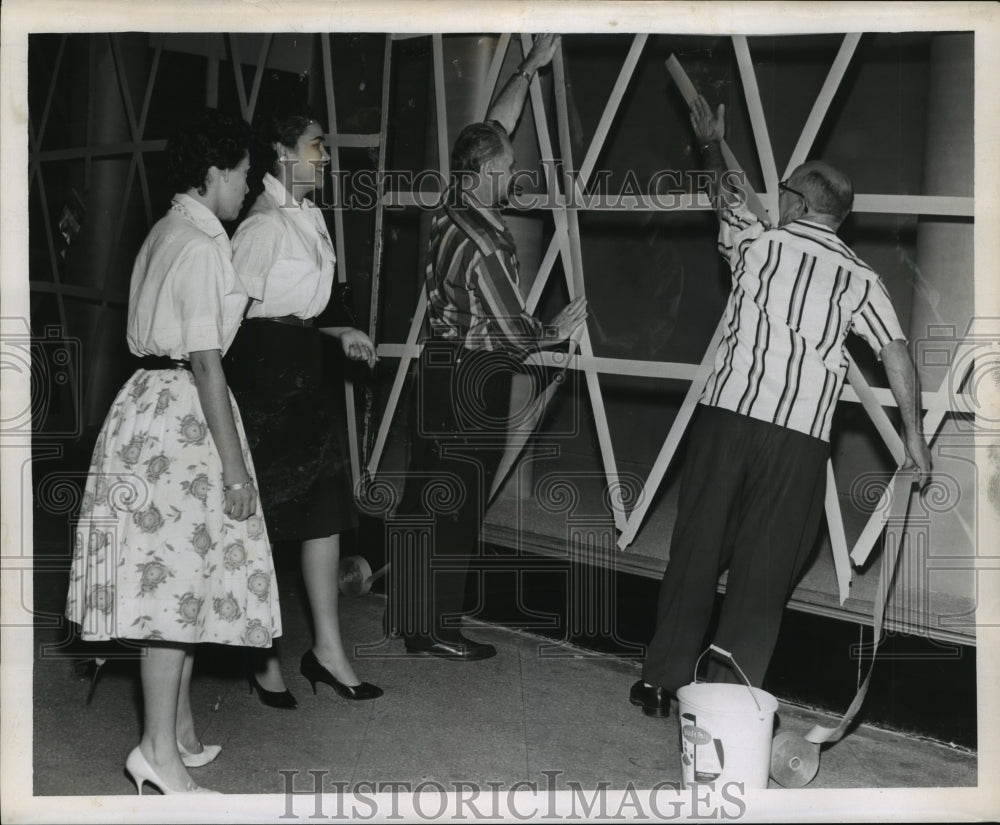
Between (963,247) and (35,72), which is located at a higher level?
(35,72)

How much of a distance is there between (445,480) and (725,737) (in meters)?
1.54

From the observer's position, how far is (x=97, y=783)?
3.07 metres

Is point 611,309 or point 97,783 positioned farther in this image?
point 611,309

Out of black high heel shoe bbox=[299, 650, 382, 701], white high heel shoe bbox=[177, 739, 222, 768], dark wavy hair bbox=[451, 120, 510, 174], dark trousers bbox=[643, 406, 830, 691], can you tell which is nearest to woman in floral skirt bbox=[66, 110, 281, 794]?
white high heel shoe bbox=[177, 739, 222, 768]

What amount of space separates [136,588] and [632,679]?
187 cm

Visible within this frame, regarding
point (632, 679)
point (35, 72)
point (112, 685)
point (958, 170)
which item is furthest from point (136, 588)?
point (35, 72)

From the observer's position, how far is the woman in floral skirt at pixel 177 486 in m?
2.79

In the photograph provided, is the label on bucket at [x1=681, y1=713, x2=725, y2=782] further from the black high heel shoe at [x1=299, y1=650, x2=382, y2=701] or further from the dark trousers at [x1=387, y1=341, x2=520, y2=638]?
the dark trousers at [x1=387, y1=341, x2=520, y2=638]

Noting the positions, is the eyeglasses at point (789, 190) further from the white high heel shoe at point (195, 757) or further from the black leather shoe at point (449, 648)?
the white high heel shoe at point (195, 757)

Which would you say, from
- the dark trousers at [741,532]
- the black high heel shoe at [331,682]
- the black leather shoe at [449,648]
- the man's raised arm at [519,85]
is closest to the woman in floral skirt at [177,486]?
the black high heel shoe at [331,682]

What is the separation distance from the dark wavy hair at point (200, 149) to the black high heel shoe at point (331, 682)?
5.33 ft

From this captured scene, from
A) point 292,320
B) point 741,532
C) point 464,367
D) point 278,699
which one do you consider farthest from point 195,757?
point 741,532

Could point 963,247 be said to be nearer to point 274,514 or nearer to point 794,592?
point 794,592

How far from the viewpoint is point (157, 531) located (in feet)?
9.18
